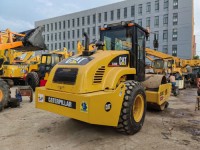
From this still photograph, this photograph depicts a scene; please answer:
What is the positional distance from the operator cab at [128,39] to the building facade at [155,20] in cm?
2662

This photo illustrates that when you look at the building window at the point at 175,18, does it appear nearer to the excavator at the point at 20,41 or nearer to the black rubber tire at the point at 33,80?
the black rubber tire at the point at 33,80

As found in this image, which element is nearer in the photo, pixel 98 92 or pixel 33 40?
pixel 98 92

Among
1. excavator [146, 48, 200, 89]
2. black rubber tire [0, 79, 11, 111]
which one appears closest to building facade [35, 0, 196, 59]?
excavator [146, 48, 200, 89]

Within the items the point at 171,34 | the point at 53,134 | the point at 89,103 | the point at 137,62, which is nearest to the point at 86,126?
the point at 53,134

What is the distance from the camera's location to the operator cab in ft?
19.5

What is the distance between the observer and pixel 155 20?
42719mm

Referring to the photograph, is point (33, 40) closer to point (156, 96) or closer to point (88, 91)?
point (88, 91)

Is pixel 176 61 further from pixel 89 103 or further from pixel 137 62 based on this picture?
pixel 89 103

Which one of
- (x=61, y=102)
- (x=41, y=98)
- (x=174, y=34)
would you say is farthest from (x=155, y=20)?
(x=61, y=102)

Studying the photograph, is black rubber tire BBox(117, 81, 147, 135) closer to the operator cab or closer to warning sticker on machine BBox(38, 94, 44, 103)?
the operator cab

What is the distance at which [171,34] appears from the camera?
134 feet

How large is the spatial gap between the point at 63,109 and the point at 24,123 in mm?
2087

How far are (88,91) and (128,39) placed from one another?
2.27 meters

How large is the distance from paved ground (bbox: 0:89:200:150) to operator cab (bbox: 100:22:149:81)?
5.37 feet
